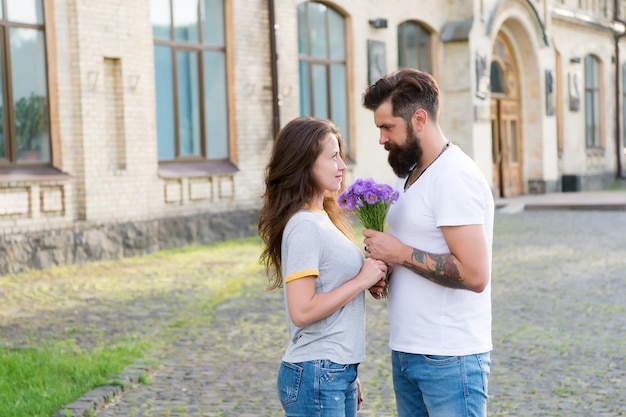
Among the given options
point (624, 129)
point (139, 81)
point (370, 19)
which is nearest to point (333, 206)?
point (139, 81)

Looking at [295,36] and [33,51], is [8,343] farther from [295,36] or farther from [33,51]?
[295,36]

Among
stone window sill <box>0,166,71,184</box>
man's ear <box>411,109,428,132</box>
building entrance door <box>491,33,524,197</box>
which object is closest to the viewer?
man's ear <box>411,109,428,132</box>

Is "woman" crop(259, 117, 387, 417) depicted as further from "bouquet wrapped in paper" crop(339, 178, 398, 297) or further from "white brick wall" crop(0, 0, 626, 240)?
"white brick wall" crop(0, 0, 626, 240)

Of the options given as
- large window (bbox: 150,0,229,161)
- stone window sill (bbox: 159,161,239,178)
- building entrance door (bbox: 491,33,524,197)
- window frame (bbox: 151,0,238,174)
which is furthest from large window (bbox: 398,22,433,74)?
stone window sill (bbox: 159,161,239,178)

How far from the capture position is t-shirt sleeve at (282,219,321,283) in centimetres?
300

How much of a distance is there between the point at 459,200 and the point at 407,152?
0.86 ft

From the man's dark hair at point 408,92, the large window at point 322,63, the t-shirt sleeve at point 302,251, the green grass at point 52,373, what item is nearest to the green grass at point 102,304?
the green grass at point 52,373

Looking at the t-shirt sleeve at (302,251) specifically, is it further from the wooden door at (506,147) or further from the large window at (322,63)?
the wooden door at (506,147)

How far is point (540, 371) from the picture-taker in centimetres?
648

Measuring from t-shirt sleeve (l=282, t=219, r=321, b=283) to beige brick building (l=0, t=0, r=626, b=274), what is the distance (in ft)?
31.2

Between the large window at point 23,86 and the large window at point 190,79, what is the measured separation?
2369 mm

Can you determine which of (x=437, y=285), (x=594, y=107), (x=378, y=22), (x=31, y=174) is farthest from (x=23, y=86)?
(x=594, y=107)

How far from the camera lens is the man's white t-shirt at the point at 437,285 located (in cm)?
287

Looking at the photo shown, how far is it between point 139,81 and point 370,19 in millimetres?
7315
